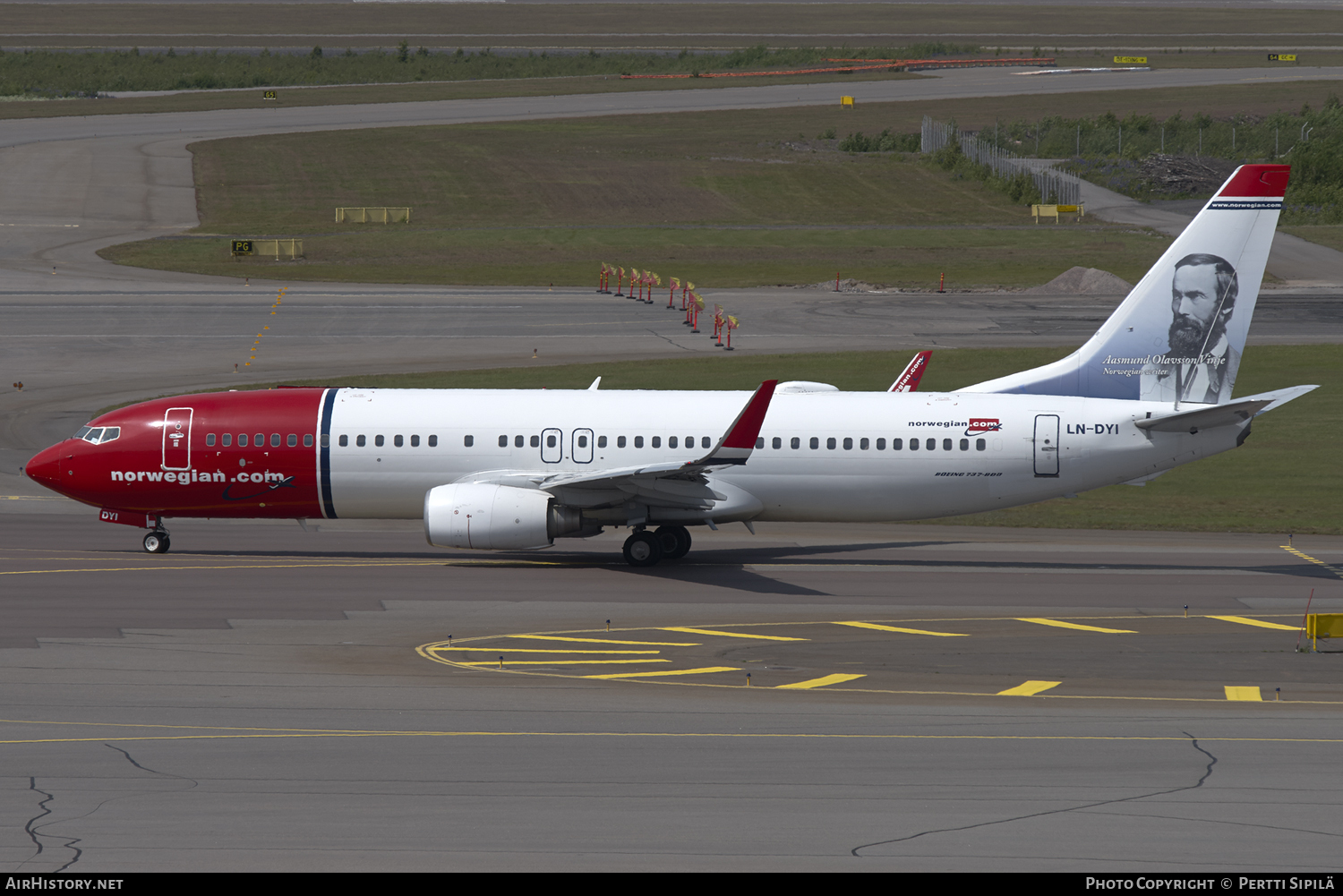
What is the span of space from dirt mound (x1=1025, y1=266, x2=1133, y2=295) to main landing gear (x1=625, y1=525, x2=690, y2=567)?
57150mm

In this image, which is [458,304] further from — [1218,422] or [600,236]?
[1218,422]

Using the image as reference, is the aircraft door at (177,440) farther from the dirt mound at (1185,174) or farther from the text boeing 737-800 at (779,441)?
the dirt mound at (1185,174)

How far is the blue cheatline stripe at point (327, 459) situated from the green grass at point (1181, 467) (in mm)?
19441

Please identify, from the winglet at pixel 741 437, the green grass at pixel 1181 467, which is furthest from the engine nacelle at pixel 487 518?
the green grass at pixel 1181 467

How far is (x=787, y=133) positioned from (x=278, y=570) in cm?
11138

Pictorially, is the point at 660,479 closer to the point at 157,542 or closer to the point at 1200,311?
the point at 157,542

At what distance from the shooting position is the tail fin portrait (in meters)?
39.2

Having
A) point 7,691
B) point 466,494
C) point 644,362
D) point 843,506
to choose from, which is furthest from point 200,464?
point 644,362

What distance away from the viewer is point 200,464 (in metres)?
39.7

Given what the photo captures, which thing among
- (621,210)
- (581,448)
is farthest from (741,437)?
(621,210)

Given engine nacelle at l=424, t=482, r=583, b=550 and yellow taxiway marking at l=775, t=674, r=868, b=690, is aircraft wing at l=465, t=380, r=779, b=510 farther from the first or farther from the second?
yellow taxiway marking at l=775, t=674, r=868, b=690

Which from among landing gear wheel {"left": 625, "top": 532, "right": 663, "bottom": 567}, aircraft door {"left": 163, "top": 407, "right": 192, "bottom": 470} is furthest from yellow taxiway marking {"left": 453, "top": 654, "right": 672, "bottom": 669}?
aircraft door {"left": 163, "top": 407, "right": 192, "bottom": 470}

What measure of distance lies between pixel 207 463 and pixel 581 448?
9905 mm

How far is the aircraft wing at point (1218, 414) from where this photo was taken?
37.0 m
